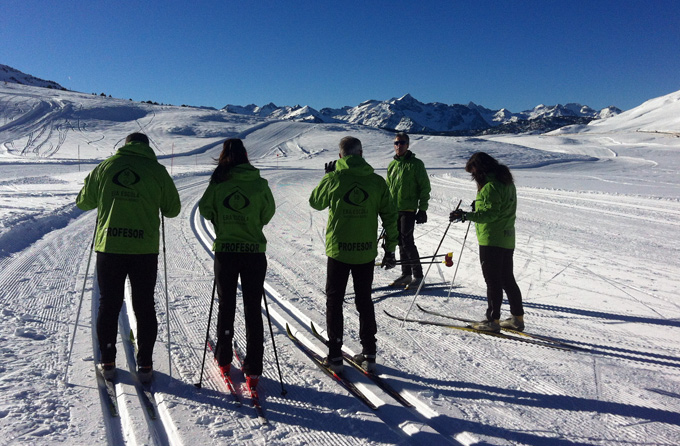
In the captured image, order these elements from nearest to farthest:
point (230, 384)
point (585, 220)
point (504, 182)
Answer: point (230, 384), point (504, 182), point (585, 220)

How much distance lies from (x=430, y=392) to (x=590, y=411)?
3.89 feet

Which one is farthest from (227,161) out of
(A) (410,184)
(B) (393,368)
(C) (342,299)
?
(A) (410,184)

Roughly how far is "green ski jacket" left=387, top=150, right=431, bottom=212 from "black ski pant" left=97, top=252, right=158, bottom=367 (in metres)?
3.43

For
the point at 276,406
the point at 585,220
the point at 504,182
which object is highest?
the point at 504,182

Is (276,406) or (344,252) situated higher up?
(344,252)

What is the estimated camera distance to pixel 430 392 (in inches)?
134

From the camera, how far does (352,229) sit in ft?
11.4

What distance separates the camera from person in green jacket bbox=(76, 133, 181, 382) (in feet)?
10.4

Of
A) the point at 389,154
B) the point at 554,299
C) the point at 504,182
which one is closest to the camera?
the point at 504,182

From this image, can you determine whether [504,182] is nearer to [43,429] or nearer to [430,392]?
[430,392]

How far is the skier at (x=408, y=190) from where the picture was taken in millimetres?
Answer: 5750

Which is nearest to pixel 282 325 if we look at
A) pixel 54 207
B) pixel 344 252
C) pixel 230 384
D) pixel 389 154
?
pixel 230 384

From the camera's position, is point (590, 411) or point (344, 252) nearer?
point (590, 411)

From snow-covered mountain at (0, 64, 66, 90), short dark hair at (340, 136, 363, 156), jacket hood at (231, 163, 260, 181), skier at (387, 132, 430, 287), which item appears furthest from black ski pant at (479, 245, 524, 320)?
snow-covered mountain at (0, 64, 66, 90)
